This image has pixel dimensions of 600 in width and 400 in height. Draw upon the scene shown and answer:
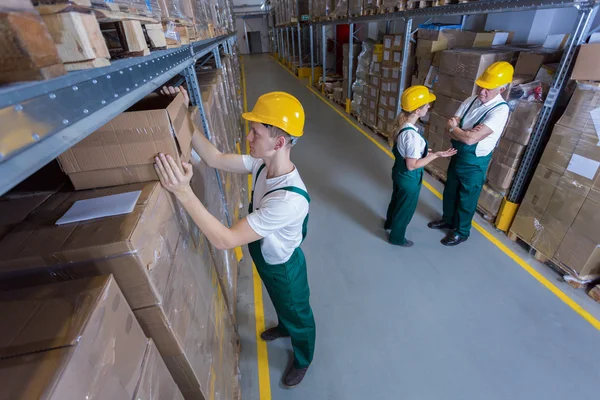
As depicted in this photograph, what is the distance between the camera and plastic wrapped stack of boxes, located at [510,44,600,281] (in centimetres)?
291

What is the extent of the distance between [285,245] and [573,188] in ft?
10.6

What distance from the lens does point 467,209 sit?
3.71 m

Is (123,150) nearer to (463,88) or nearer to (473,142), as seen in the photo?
(473,142)

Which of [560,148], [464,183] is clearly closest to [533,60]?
[560,148]

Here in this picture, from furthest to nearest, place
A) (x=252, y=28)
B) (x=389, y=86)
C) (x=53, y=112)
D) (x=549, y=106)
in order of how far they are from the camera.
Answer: (x=252, y=28) < (x=389, y=86) < (x=549, y=106) < (x=53, y=112)

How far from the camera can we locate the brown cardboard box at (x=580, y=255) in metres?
3.03

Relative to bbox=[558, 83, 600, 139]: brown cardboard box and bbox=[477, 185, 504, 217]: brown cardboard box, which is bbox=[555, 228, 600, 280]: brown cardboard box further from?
bbox=[558, 83, 600, 139]: brown cardboard box

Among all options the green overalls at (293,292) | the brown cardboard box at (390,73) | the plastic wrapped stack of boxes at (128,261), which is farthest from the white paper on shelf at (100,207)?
the brown cardboard box at (390,73)

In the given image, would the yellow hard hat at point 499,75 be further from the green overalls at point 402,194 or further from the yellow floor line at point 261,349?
the yellow floor line at point 261,349

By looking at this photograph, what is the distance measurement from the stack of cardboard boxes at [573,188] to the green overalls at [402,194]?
1.42 meters

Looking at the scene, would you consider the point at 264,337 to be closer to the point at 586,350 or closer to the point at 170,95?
the point at 170,95

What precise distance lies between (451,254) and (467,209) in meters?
0.60

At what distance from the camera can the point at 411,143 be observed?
3104 millimetres

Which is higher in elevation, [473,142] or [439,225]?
[473,142]
